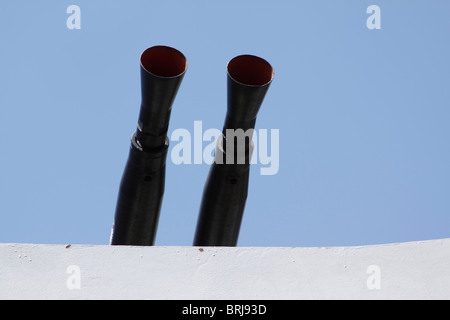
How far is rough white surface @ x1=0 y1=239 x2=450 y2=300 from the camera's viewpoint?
419 cm

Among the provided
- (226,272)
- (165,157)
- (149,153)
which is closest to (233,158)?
(165,157)

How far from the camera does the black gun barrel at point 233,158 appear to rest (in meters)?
6.00

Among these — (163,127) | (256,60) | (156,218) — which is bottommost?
(156,218)

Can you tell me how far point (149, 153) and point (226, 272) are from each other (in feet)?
7.17

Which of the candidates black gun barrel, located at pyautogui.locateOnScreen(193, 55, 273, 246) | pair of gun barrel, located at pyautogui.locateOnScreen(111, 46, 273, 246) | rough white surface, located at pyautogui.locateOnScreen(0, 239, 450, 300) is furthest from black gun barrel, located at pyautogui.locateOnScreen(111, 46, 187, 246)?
rough white surface, located at pyautogui.locateOnScreen(0, 239, 450, 300)

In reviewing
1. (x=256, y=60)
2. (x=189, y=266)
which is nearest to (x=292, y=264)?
(x=189, y=266)

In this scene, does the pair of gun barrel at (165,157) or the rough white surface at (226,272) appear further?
the pair of gun barrel at (165,157)

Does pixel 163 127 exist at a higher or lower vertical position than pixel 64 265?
higher

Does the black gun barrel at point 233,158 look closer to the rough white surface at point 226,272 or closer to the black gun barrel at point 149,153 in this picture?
the black gun barrel at point 149,153

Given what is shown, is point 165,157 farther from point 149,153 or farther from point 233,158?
point 233,158

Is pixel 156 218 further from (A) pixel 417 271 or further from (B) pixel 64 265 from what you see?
(A) pixel 417 271

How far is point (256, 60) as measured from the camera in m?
6.07

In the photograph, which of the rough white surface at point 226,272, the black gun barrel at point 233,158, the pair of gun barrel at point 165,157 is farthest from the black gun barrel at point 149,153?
the rough white surface at point 226,272

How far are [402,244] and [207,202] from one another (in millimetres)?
2423
